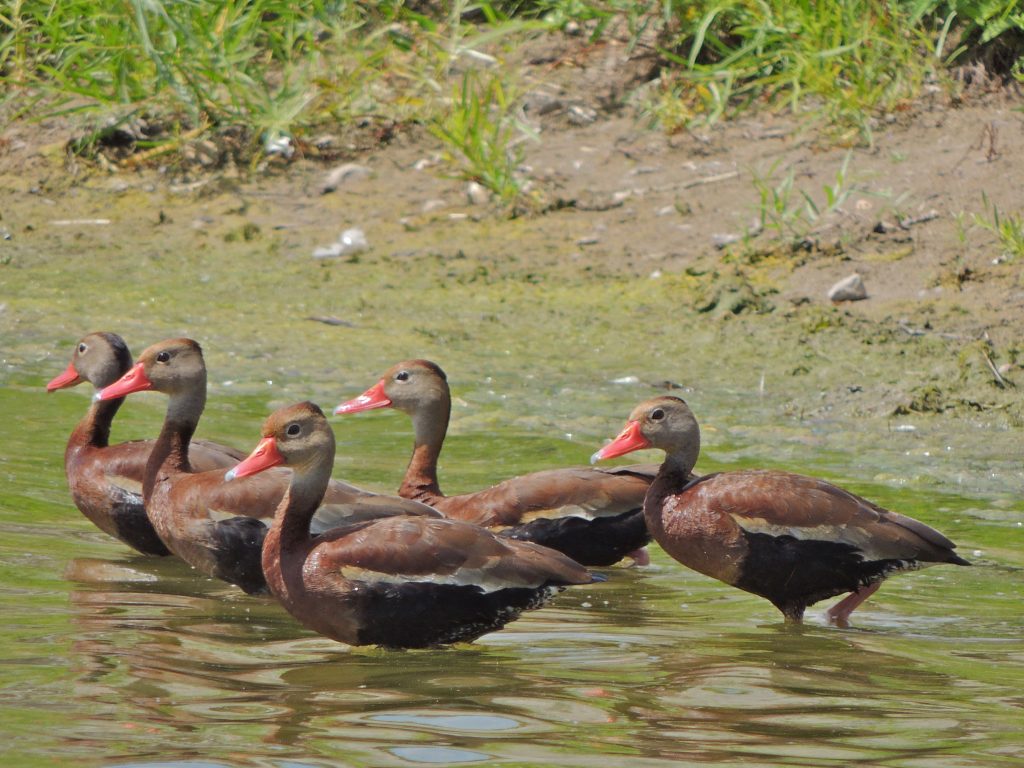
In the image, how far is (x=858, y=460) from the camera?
7820 millimetres

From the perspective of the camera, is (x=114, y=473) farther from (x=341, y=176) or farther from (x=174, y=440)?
(x=341, y=176)

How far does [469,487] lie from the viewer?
771cm

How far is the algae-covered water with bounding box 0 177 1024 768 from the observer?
430cm

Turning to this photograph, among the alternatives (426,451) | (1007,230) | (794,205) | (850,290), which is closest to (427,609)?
(426,451)

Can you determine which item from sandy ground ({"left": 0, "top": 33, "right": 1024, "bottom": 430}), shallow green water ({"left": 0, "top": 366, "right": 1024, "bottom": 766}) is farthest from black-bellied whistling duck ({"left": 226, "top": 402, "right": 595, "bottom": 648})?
sandy ground ({"left": 0, "top": 33, "right": 1024, "bottom": 430})

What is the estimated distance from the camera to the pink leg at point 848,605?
5.97 m

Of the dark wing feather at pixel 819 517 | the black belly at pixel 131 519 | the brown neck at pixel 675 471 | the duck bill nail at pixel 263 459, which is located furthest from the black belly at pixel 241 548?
the dark wing feather at pixel 819 517

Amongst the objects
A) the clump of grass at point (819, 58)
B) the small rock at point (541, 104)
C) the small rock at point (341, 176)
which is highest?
the clump of grass at point (819, 58)

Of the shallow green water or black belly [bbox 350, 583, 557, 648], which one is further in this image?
black belly [bbox 350, 583, 557, 648]

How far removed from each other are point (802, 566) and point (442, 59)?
Answer: 688 centimetres

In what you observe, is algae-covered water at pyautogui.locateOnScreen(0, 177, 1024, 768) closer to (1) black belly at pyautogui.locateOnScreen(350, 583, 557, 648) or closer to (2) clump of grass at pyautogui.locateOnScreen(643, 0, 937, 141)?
(1) black belly at pyautogui.locateOnScreen(350, 583, 557, 648)

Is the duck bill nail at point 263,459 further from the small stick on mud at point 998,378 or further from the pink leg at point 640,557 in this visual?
the small stick on mud at point 998,378

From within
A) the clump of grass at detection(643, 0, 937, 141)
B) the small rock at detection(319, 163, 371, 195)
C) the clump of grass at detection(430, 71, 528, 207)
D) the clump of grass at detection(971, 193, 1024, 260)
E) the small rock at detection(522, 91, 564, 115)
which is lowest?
the clump of grass at detection(971, 193, 1024, 260)

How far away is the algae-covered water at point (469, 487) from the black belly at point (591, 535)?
0.13 m
